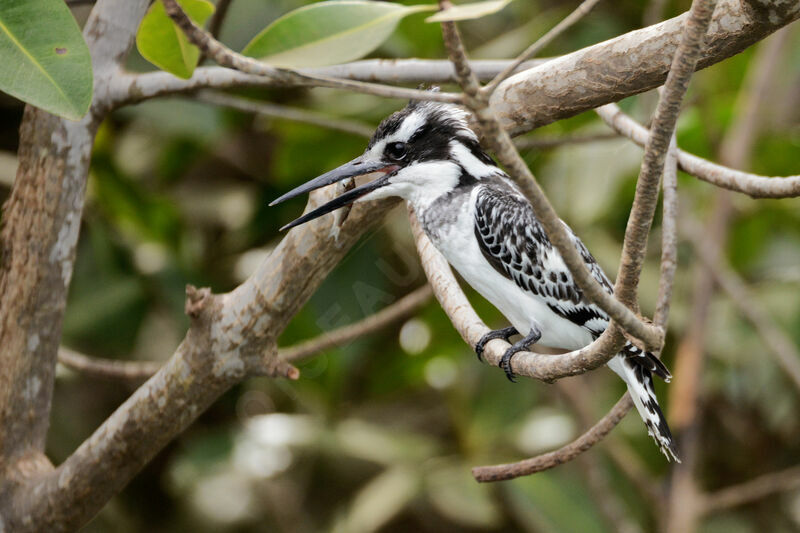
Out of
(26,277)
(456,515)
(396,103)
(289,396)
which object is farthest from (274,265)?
(289,396)

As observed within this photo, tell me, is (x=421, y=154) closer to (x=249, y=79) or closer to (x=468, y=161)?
(x=468, y=161)

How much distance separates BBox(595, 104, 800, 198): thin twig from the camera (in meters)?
1.20

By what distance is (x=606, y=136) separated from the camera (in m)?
1.89

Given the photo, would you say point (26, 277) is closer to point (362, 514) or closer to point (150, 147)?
point (362, 514)

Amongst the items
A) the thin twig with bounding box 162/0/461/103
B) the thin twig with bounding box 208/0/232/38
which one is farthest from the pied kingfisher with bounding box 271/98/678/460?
the thin twig with bounding box 162/0/461/103

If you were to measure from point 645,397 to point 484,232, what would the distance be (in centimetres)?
36

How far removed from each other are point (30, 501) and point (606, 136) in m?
1.27

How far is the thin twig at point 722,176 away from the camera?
1201mm

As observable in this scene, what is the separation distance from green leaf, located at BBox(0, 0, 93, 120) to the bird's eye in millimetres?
533

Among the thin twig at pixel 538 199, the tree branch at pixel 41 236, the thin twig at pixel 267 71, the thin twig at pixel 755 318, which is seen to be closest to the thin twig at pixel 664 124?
the thin twig at pixel 538 199

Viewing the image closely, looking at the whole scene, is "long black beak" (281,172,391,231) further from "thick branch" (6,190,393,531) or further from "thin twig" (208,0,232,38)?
"thin twig" (208,0,232,38)

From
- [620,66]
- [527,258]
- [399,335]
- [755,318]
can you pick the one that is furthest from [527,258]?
[399,335]

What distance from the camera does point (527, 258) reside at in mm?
1500

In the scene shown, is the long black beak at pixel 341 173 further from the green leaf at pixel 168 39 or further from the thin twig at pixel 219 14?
the thin twig at pixel 219 14
